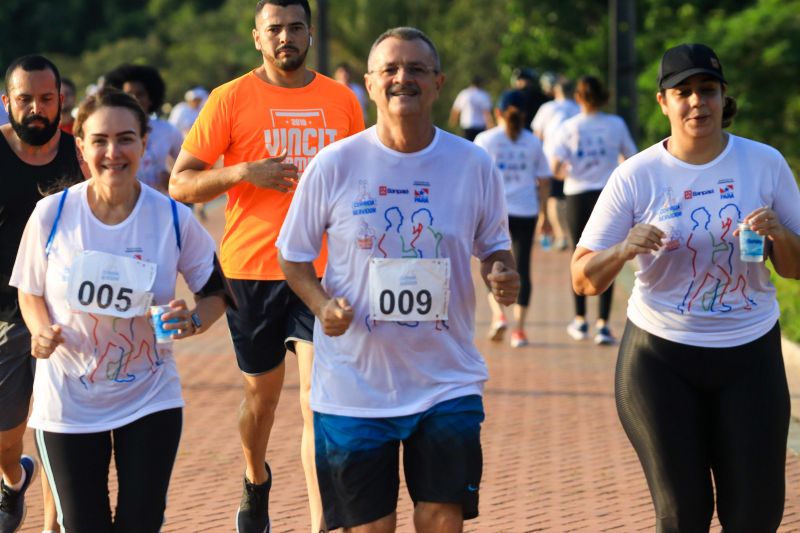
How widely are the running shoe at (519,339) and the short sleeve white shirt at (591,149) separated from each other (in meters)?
1.25

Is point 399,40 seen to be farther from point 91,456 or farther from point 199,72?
point 199,72

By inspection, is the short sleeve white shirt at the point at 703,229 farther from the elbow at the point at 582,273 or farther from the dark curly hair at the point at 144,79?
the dark curly hair at the point at 144,79

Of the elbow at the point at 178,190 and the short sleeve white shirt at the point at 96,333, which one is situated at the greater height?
the elbow at the point at 178,190

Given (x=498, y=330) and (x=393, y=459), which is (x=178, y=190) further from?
(x=498, y=330)

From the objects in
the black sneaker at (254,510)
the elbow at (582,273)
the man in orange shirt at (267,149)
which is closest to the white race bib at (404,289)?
the elbow at (582,273)

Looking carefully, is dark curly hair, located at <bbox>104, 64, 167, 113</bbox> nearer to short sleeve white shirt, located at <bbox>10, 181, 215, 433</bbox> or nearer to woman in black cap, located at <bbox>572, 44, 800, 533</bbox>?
short sleeve white shirt, located at <bbox>10, 181, 215, 433</bbox>

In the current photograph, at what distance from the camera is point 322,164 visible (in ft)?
16.0

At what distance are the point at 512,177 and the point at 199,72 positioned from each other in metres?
39.3

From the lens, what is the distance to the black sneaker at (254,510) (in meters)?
6.66

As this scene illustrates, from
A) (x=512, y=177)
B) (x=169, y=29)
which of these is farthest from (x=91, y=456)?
(x=169, y=29)

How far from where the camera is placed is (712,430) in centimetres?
511

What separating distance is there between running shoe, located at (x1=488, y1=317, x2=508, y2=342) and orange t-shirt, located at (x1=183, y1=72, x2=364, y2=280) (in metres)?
6.60

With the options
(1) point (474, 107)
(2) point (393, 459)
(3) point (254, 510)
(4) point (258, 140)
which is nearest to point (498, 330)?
(3) point (254, 510)

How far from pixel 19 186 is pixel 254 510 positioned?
1.75 meters
